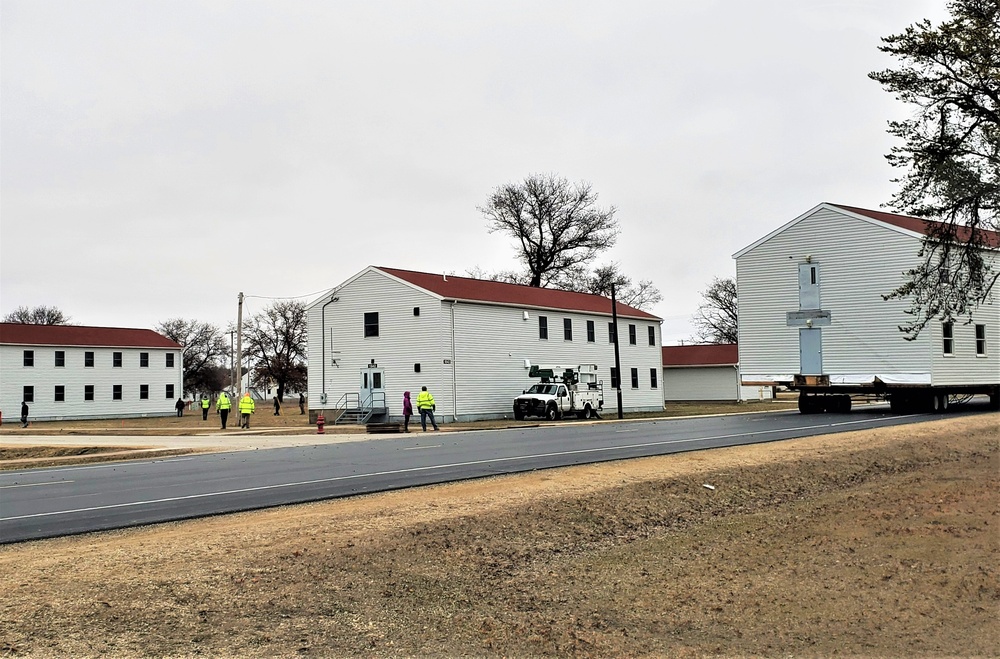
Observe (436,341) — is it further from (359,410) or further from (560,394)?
(560,394)

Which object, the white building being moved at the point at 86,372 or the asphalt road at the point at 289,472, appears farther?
the white building being moved at the point at 86,372

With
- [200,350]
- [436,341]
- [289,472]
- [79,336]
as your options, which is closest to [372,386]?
[436,341]

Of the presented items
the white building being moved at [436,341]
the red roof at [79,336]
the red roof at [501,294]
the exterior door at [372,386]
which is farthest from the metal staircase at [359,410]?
the red roof at [79,336]

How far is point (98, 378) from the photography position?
232 ft

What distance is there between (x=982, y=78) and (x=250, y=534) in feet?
57.2

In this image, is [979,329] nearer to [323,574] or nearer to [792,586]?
[792,586]

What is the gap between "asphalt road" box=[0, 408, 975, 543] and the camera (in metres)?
12.6

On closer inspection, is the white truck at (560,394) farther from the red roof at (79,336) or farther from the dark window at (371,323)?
the red roof at (79,336)

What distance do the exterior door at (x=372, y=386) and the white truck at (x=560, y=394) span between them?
6.56 meters

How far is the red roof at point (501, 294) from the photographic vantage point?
4509 cm

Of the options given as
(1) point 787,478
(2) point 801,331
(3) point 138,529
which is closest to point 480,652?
(3) point 138,529

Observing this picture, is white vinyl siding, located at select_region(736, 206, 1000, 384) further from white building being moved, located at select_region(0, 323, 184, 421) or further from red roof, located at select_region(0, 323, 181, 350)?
red roof, located at select_region(0, 323, 181, 350)

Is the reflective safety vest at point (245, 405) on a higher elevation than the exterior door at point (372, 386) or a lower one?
lower

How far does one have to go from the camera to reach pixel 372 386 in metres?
44.6
